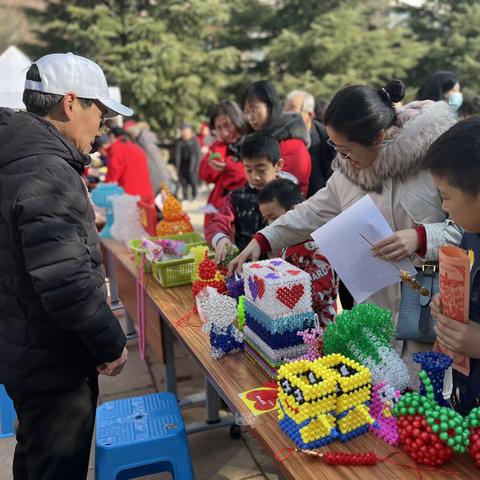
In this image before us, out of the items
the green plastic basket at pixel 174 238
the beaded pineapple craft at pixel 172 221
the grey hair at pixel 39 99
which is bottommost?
the green plastic basket at pixel 174 238

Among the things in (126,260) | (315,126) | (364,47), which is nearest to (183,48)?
(364,47)

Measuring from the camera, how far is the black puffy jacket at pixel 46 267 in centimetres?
139

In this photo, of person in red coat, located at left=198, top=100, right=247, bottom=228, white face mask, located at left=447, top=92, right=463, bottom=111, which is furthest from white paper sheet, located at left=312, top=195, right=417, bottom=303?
white face mask, located at left=447, top=92, right=463, bottom=111

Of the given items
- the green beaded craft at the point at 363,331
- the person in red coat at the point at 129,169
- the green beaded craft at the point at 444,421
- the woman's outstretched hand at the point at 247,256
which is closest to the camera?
the green beaded craft at the point at 444,421

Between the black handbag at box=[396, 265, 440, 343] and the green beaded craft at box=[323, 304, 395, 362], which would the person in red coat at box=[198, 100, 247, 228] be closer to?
the black handbag at box=[396, 265, 440, 343]

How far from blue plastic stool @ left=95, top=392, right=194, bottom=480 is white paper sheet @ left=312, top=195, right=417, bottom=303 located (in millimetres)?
850

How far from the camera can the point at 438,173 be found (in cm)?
114

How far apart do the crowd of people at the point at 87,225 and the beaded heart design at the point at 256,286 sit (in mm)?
356

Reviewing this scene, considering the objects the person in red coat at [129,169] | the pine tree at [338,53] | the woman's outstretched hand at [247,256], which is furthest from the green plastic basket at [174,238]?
the pine tree at [338,53]

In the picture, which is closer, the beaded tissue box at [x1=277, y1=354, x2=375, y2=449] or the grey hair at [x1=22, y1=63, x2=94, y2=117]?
the beaded tissue box at [x1=277, y1=354, x2=375, y2=449]

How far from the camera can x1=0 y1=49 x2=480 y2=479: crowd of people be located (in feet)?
4.09

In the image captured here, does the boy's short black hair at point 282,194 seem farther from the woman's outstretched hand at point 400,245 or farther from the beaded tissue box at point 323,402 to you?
the beaded tissue box at point 323,402

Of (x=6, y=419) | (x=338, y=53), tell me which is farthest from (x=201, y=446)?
(x=338, y=53)

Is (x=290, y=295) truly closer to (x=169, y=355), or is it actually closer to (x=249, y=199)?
(x=249, y=199)
